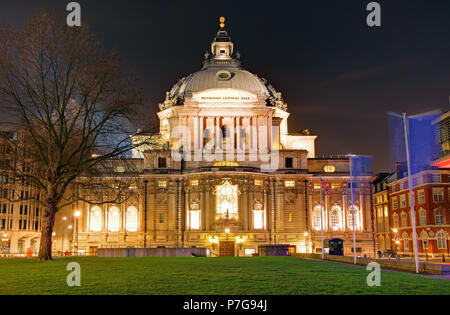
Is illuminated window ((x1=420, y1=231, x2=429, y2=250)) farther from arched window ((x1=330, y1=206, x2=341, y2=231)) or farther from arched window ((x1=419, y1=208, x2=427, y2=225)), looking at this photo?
arched window ((x1=330, y1=206, x2=341, y2=231))

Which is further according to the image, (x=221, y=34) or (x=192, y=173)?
(x=221, y=34)

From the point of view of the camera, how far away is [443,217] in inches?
3533

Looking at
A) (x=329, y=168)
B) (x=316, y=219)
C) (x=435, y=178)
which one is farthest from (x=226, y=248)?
(x=435, y=178)

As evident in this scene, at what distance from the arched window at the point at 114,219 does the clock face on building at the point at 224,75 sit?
3593 cm

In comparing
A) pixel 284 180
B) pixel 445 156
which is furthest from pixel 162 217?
pixel 445 156

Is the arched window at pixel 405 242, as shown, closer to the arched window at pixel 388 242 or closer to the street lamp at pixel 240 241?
the arched window at pixel 388 242

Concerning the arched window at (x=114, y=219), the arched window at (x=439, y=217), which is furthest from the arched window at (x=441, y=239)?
the arched window at (x=114, y=219)

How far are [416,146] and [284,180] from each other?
26567 mm

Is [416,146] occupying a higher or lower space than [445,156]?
higher

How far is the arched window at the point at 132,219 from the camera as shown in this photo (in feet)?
339

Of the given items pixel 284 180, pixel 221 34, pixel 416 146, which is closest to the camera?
pixel 416 146

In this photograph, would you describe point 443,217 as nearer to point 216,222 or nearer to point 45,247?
point 216,222

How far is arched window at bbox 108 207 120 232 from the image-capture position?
10350 centimetres

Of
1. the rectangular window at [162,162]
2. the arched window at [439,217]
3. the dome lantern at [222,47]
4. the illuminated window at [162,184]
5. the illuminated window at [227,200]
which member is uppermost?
the dome lantern at [222,47]
